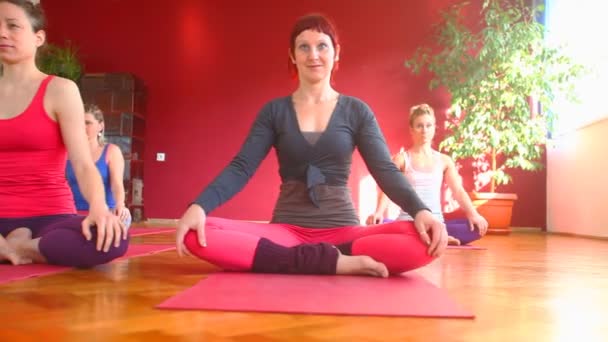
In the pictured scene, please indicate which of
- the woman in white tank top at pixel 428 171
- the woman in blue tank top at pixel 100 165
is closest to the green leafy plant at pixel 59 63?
the woman in blue tank top at pixel 100 165

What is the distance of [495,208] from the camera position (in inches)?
189

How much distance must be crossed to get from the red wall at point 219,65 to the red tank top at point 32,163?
3.90 m

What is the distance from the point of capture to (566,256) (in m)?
2.63

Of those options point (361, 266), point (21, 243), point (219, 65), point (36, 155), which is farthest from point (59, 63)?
point (361, 266)

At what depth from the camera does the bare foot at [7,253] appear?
1.65 m

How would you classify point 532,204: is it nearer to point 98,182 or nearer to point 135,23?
point 135,23

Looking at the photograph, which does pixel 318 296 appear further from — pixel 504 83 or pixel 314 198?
pixel 504 83

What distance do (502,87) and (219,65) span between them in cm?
279

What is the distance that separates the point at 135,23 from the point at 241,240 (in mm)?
4992

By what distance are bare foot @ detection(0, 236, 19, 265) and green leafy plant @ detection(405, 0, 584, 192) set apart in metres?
3.84

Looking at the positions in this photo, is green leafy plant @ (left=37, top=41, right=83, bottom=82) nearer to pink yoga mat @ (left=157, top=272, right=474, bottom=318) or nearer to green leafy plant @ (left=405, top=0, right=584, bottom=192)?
green leafy plant @ (left=405, top=0, right=584, bottom=192)

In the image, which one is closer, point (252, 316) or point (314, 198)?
point (252, 316)

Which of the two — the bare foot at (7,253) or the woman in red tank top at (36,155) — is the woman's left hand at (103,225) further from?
the bare foot at (7,253)

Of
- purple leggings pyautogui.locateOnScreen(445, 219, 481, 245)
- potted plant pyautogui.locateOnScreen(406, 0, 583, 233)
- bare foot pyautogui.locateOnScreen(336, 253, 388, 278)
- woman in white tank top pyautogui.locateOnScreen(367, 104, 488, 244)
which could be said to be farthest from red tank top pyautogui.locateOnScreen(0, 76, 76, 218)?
potted plant pyautogui.locateOnScreen(406, 0, 583, 233)
